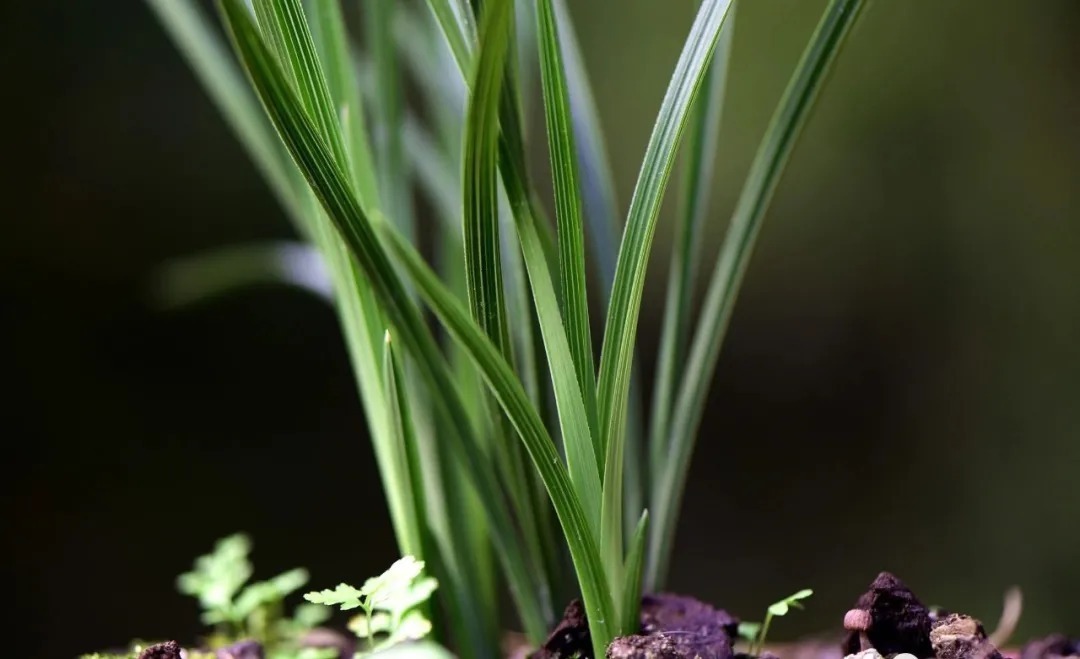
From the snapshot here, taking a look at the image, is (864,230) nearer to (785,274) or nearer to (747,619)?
(785,274)

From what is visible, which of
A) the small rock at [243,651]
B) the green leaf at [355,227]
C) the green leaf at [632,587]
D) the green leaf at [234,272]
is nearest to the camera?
the green leaf at [355,227]

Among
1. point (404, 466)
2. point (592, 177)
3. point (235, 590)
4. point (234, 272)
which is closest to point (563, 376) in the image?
point (404, 466)

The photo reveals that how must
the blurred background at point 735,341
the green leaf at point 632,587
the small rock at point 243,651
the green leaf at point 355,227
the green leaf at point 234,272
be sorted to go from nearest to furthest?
the green leaf at point 355,227
the green leaf at point 632,587
the small rock at point 243,651
the green leaf at point 234,272
the blurred background at point 735,341

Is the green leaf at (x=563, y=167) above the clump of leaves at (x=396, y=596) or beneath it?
above

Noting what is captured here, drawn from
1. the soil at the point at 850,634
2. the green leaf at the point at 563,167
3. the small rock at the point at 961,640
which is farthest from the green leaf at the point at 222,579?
the small rock at the point at 961,640

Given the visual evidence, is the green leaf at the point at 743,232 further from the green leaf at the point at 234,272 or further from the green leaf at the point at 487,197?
the green leaf at the point at 234,272

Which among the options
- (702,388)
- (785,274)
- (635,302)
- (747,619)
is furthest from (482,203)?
(747,619)

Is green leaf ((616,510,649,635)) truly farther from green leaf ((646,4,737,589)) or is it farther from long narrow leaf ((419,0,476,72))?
long narrow leaf ((419,0,476,72))
